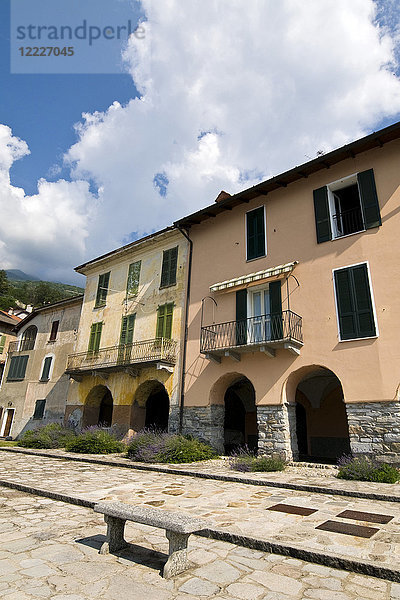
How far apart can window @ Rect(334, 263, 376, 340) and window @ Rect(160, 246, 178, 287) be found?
26.8 feet

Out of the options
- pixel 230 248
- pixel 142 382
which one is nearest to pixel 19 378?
pixel 142 382

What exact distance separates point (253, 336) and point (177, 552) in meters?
10.3

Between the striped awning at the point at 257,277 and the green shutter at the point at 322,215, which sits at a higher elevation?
the green shutter at the point at 322,215

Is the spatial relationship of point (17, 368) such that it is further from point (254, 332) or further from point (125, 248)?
point (254, 332)

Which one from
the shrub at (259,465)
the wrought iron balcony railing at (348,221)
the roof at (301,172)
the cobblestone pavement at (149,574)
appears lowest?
the cobblestone pavement at (149,574)

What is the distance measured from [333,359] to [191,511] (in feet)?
23.9

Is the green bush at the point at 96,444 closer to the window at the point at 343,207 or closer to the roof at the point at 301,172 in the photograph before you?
the roof at the point at 301,172

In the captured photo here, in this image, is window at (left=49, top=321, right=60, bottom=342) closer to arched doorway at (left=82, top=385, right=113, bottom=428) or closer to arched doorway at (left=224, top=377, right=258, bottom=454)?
arched doorway at (left=82, top=385, right=113, bottom=428)

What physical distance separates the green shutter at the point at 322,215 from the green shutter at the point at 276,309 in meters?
2.24

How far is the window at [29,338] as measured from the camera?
2578cm

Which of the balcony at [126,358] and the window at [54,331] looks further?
the window at [54,331]

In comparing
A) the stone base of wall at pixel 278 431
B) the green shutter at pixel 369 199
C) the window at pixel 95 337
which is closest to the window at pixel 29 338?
the window at pixel 95 337

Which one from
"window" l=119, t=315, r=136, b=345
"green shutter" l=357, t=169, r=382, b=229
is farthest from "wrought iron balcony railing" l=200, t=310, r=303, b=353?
"window" l=119, t=315, r=136, b=345

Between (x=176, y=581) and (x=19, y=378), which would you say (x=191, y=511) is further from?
(x=19, y=378)
